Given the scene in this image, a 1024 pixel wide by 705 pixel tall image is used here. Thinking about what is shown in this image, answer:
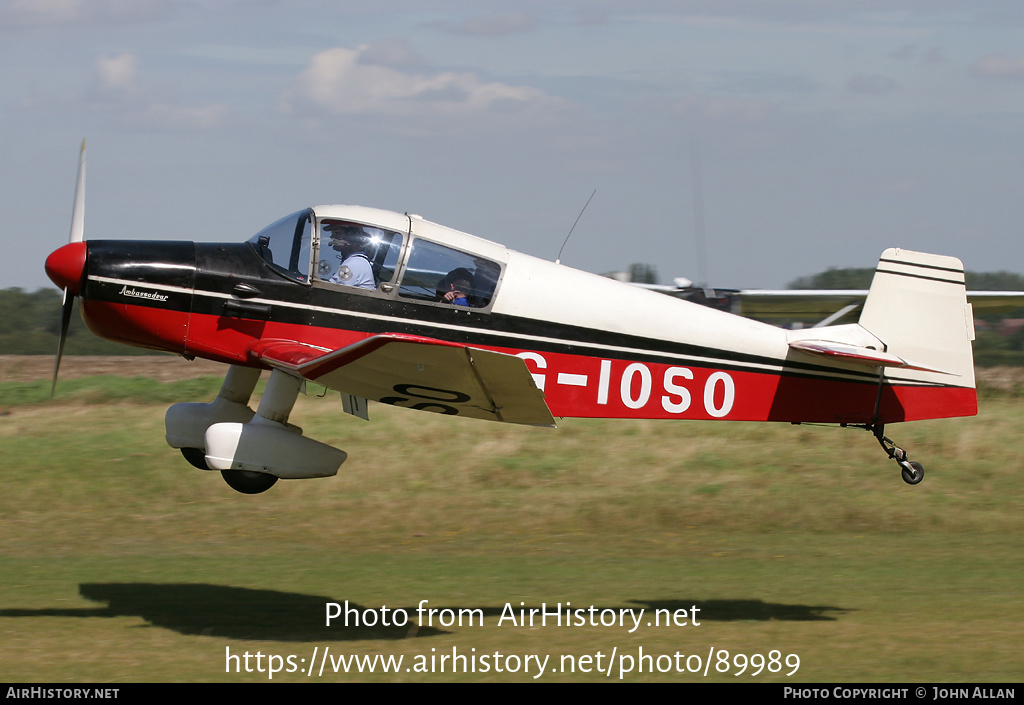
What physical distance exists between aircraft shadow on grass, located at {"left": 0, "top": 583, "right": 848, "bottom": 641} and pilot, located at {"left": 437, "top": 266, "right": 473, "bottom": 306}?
277 cm

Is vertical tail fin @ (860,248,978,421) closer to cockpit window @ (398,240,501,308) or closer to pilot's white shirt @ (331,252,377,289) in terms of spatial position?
cockpit window @ (398,240,501,308)

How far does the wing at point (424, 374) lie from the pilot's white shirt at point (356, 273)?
0.58m

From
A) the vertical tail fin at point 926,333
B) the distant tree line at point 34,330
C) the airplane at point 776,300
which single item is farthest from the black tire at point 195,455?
the distant tree line at point 34,330

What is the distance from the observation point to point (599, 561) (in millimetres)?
12086

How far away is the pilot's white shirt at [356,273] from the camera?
27.1 ft

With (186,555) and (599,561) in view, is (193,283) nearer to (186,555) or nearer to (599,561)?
(186,555)

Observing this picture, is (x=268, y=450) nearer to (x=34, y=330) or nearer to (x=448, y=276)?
(x=448, y=276)

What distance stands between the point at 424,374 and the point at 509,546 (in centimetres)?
619

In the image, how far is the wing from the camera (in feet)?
22.2

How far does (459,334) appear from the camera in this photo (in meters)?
8.30

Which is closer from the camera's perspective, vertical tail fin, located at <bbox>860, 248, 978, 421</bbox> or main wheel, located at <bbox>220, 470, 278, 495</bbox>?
main wheel, located at <bbox>220, 470, 278, 495</bbox>

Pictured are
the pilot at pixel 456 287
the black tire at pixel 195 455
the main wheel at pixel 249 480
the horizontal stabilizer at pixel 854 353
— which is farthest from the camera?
the black tire at pixel 195 455

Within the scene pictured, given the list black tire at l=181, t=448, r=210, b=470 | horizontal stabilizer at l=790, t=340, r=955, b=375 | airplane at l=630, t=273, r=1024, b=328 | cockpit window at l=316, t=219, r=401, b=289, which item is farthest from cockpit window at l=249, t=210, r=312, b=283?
airplane at l=630, t=273, r=1024, b=328

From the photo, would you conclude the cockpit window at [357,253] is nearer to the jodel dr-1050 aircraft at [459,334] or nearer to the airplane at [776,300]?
the jodel dr-1050 aircraft at [459,334]
